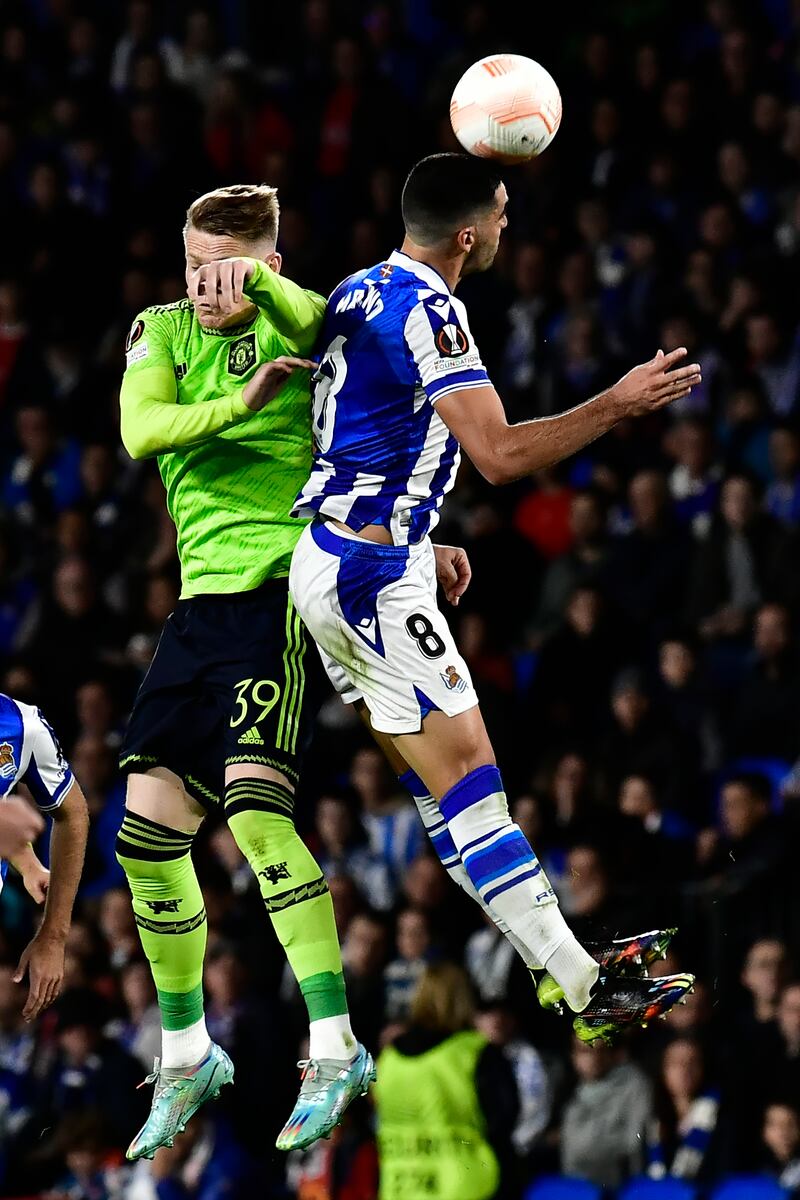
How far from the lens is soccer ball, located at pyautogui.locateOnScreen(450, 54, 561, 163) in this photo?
21.3 ft

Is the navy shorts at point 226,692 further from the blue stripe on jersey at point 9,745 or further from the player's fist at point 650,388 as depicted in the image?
the player's fist at point 650,388

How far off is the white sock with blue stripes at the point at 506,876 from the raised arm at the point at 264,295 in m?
1.42

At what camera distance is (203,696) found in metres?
6.63

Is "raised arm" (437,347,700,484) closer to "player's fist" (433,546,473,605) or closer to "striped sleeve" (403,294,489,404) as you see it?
"striped sleeve" (403,294,489,404)

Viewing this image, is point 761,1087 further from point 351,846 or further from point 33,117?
point 33,117

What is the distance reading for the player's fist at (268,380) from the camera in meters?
6.17

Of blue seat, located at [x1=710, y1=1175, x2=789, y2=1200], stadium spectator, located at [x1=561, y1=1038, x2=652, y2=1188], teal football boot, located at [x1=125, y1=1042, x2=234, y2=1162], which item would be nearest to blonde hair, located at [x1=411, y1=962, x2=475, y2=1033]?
stadium spectator, located at [x1=561, y1=1038, x2=652, y2=1188]

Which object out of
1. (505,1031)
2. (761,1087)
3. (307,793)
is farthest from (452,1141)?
(307,793)

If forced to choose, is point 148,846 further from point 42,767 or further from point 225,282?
point 225,282

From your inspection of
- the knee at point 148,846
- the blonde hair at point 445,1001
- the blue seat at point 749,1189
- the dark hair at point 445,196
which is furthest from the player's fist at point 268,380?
the blue seat at point 749,1189

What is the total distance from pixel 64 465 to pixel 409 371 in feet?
28.1

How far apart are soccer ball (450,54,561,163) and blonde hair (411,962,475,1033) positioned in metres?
4.64

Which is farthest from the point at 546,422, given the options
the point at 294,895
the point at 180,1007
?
the point at 180,1007

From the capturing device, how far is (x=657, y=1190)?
9.58m
